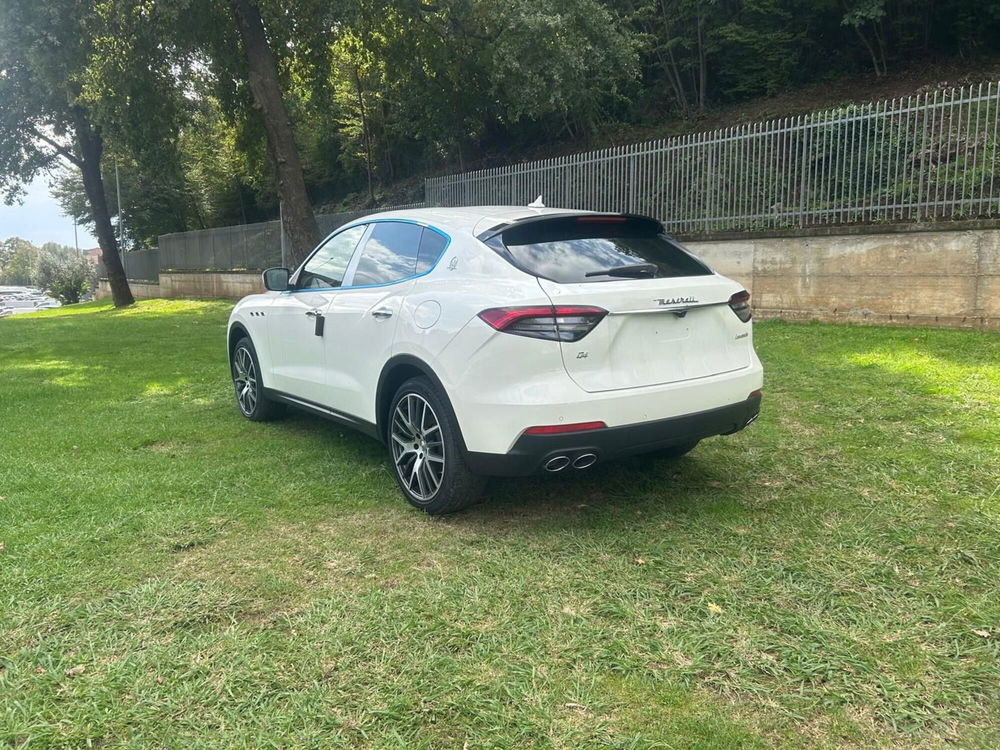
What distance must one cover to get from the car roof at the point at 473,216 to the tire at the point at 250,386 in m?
2.17

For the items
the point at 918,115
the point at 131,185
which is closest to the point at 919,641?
the point at 918,115

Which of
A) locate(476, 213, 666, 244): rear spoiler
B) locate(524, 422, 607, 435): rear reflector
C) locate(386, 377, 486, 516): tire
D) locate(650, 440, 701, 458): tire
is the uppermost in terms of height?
locate(476, 213, 666, 244): rear spoiler

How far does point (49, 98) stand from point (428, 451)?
22.7 metres

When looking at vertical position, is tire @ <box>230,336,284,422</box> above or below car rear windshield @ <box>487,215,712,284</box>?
below

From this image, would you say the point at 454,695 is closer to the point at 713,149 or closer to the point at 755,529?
the point at 755,529

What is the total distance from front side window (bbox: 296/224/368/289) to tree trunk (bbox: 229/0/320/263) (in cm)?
937

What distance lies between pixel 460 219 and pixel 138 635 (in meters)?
2.62

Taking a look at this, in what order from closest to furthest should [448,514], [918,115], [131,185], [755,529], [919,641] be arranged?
[919,641] → [755,529] → [448,514] → [918,115] → [131,185]

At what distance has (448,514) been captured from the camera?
402cm

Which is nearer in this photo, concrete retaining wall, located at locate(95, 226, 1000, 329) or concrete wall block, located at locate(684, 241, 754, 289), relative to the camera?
concrete retaining wall, located at locate(95, 226, 1000, 329)

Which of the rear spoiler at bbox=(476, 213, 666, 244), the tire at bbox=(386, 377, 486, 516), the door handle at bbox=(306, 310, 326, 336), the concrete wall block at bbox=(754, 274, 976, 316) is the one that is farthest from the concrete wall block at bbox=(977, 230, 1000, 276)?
the door handle at bbox=(306, 310, 326, 336)

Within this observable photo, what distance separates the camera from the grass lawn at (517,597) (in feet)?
7.75

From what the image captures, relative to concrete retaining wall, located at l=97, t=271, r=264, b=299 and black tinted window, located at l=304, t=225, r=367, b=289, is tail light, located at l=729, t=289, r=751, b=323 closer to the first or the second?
black tinted window, located at l=304, t=225, r=367, b=289

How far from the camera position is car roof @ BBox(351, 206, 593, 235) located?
13.3 feet
